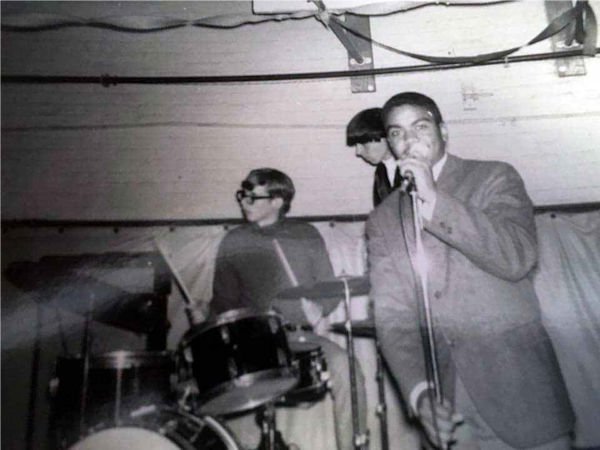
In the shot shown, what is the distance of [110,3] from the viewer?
66.9 inches

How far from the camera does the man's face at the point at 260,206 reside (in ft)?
5.16

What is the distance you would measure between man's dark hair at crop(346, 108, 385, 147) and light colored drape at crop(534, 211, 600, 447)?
A: 0.64 meters

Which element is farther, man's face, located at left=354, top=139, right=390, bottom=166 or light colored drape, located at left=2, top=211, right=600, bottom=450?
man's face, located at left=354, top=139, right=390, bottom=166

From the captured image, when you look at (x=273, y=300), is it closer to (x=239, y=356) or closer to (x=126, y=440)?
(x=239, y=356)

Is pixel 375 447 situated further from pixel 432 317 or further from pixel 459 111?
pixel 459 111

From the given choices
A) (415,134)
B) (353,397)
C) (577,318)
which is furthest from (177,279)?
(577,318)

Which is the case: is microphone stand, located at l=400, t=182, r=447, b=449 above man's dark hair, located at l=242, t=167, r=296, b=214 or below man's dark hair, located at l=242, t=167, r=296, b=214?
below

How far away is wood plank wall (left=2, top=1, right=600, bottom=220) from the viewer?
1509 mm

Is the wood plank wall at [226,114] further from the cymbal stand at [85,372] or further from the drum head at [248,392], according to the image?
the drum head at [248,392]

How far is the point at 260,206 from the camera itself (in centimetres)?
159

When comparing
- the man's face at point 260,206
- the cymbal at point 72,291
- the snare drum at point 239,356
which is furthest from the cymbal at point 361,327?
the cymbal at point 72,291

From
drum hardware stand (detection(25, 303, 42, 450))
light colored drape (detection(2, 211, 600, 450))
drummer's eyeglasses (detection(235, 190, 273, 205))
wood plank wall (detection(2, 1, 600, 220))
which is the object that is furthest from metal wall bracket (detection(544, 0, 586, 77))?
drum hardware stand (detection(25, 303, 42, 450))

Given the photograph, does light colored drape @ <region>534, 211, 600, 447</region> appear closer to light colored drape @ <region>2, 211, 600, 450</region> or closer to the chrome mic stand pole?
light colored drape @ <region>2, 211, 600, 450</region>

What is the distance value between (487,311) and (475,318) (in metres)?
0.03
